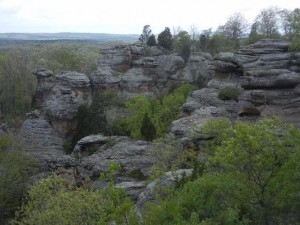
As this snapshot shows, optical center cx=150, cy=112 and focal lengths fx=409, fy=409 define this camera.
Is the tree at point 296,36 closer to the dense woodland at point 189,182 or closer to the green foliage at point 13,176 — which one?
the dense woodland at point 189,182

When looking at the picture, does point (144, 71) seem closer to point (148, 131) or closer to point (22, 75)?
point (22, 75)

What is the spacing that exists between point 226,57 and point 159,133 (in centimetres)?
1367

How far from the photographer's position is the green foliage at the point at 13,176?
31.1 meters

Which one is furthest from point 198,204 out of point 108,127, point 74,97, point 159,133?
point 74,97

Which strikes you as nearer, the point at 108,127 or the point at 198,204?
the point at 198,204

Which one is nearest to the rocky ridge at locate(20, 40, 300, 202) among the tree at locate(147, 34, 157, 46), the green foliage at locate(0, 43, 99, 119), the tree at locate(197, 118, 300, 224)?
the tree at locate(147, 34, 157, 46)

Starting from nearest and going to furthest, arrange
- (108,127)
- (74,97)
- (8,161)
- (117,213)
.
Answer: (117,213)
(8,161)
(108,127)
(74,97)

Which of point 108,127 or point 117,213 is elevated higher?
point 117,213

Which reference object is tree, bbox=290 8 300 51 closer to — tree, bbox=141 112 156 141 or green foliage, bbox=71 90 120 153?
tree, bbox=141 112 156 141

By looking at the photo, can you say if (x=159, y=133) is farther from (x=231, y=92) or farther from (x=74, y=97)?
(x=74, y=97)

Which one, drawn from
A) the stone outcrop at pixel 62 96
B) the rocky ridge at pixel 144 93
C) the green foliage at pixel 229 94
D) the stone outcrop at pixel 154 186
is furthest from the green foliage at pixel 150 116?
the stone outcrop at pixel 154 186

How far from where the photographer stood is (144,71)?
227 feet

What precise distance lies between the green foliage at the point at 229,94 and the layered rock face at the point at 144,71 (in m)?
19.7

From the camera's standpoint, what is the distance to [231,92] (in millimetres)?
43688
